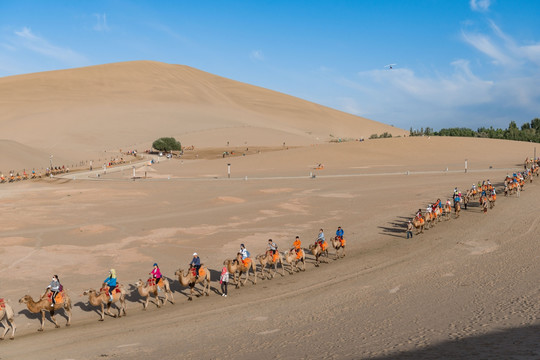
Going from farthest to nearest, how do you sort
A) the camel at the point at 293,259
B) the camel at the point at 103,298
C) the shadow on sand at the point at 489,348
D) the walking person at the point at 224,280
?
the camel at the point at 293,259 < the walking person at the point at 224,280 < the camel at the point at 103,298 < the shadow on sand at the point at 489,348

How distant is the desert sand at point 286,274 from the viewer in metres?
13.1

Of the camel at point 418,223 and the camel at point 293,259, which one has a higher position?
the camel at point 418,223

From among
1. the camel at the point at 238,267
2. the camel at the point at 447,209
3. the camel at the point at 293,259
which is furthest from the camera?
the camel at the point at 447,209

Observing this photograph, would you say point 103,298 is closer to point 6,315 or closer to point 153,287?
point 153,287

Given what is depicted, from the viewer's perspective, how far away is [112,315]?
55.0ft

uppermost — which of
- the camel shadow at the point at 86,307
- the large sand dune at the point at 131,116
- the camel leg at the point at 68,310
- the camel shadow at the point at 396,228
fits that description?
the large sand dune at the point at 131,116

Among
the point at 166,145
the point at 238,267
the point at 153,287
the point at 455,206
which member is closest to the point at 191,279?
the point at 153,287

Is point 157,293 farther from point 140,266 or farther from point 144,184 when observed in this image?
point 144,184

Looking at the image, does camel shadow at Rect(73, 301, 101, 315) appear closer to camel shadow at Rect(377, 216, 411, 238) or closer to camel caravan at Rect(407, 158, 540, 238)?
camel shadow at Rect(377, 216, 411, 238)

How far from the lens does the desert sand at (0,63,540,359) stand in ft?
42.9

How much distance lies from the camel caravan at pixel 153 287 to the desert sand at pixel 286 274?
449 mm

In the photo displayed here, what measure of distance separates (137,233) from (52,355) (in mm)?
16478

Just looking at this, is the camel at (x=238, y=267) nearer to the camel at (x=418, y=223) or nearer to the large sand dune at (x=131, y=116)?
the camel at (x=418, y=223)

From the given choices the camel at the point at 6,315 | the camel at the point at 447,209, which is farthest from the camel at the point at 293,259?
the camel at the point at 447,209
